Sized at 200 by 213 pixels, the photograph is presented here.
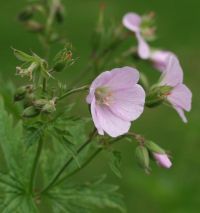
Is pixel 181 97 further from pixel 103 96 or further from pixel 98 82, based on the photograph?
pixel 98 82

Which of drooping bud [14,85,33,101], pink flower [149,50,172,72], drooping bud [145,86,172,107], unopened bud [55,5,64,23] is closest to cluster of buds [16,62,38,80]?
drooping bud [14,85,33,101]

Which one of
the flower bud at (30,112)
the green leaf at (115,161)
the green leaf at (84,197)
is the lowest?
the green leaf at (84,197)

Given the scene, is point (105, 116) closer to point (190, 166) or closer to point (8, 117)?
point (8, 117)

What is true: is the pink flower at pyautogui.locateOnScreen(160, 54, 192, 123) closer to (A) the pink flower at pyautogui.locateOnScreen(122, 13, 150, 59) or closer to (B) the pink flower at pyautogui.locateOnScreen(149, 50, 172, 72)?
(A) the pink flower at pyautogui.locateOnScreen(122, 13, 150, 59)

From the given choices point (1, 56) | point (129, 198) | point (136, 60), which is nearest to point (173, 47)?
point (1, 56)

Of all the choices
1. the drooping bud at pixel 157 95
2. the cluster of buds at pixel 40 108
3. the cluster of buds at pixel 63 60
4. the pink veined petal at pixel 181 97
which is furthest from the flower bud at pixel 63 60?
the pink veined petal at pixel 181 97

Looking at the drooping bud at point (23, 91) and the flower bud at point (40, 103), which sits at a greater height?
the drooping bud at point (23, 91)

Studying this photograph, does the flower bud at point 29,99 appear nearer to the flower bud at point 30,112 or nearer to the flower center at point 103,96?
the flower bud at point 30,112
